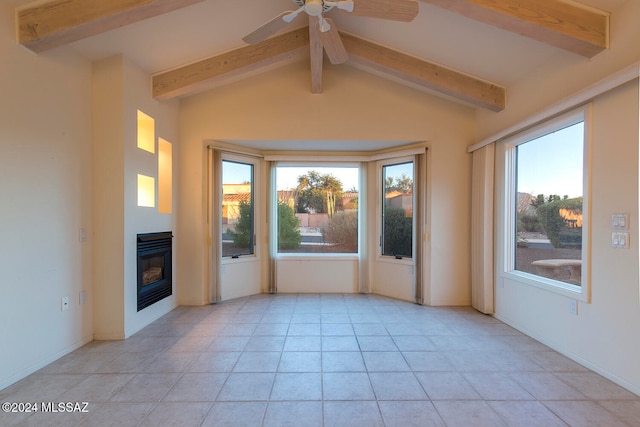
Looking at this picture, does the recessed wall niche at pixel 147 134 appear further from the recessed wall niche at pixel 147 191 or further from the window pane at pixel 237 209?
the window pane at pixel 237 209

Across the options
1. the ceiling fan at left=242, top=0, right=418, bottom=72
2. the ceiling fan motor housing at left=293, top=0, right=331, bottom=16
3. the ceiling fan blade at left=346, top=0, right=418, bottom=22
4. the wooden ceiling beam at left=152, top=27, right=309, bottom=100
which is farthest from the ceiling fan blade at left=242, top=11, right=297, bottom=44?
the wooden ceiling beam at left=152, top=27, right=309, bottom=100

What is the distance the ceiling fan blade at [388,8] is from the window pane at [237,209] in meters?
3.10

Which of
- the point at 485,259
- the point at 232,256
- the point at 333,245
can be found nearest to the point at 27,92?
the point at 232,256

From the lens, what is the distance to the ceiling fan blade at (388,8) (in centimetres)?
197

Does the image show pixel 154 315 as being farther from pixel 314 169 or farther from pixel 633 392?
pixel 633 392

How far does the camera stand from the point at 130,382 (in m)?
2.29

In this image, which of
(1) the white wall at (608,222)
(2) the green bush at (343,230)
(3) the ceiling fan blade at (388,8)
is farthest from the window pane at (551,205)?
(2) the green bush at (343,230)

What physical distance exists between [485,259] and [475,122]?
194 cm

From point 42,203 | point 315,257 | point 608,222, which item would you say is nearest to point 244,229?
point 315,257

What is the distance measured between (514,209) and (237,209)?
12.7 feet

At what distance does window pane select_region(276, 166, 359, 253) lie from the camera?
5.01 meters

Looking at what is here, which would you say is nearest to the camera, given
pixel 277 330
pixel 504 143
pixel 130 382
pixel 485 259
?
pixel 130 382

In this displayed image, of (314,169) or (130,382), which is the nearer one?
(130,382)

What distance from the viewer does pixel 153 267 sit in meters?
3.60
